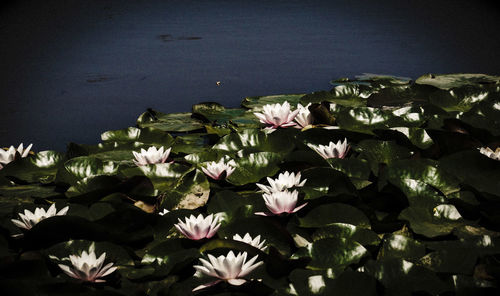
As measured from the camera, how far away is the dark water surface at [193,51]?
9.73ft

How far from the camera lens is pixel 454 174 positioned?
174 centimetres

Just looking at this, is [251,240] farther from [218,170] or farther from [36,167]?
[36,167]

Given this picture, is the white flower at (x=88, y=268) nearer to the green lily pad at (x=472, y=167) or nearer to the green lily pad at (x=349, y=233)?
the green lily pad at (x=349, y=233)

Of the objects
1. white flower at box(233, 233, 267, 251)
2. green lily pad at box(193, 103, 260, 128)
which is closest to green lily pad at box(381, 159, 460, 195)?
white flower at box(233, 233, 267, 251)

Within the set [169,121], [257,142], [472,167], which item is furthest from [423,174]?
[169,121]

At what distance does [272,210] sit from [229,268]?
0.32 metres

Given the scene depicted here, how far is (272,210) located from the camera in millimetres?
1472

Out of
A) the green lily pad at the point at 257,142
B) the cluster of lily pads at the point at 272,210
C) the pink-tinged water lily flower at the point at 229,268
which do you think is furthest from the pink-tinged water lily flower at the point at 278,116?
the pink-tinged water lily flower at the point at 229,268

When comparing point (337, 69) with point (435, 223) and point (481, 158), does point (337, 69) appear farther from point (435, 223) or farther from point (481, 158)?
point (435, 223)

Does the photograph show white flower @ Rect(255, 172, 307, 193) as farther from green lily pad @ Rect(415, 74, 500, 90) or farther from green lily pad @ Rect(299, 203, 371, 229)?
green lily pad @ Rect(415, 74, 500, 90)

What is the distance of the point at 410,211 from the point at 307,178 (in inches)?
12.3

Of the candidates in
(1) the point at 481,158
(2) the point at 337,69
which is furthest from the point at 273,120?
(2) the point at 337,69

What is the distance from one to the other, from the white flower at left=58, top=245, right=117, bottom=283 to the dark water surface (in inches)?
51.8

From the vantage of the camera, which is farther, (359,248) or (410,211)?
(410,211)
